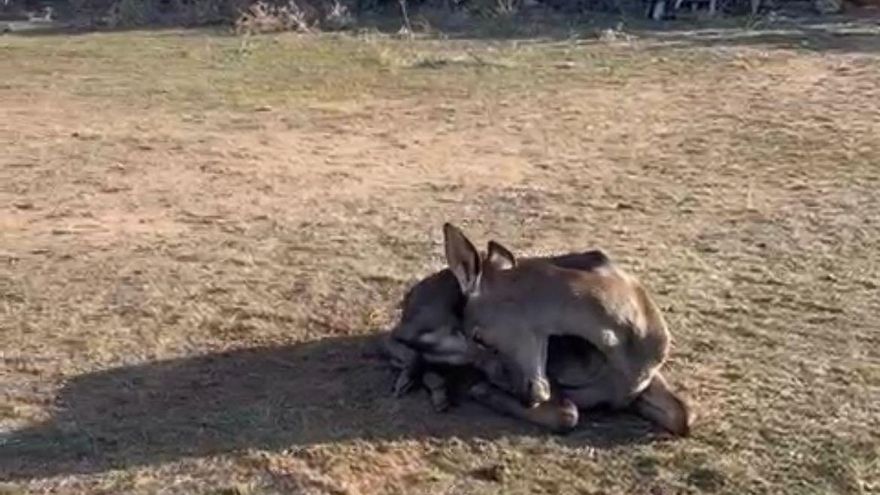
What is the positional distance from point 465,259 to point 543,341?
36 cm

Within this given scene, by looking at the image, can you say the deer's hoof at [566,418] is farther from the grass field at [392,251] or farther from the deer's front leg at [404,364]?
the deer's front leg at [404,364]

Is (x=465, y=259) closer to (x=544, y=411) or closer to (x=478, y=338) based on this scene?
(x=478, y=338)

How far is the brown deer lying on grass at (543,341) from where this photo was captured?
17.4ft

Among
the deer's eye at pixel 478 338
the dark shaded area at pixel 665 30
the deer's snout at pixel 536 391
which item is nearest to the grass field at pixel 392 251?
the deer's snout at pixel 536 391

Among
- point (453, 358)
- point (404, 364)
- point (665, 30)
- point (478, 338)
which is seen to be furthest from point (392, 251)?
point (665, 30)

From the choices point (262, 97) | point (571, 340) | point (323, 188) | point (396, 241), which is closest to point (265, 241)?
point (396, 241)

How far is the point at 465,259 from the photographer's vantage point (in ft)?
17.8

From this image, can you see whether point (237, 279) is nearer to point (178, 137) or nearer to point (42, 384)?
point (42, 384)

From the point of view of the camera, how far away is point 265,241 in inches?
295

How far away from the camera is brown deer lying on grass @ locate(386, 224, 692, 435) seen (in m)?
5.29

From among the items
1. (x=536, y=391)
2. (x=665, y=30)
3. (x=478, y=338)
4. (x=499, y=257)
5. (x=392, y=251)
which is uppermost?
(x=499, y=257)

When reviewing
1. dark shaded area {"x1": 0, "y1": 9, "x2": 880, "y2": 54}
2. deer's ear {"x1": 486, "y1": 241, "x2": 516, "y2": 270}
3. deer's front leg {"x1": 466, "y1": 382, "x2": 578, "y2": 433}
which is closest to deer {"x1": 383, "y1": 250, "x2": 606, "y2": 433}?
deer's front leg {"x1": 466, "y1": 382, "x2": 578, "y2": 433}

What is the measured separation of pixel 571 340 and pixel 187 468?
1.22 m

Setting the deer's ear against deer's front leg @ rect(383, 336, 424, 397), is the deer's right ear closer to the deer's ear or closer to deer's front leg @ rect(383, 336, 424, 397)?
the deer's ear
